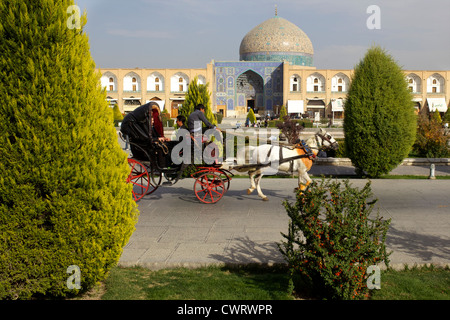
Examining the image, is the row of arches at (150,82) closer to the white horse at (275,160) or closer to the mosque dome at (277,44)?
the mosque dome at (277,44)

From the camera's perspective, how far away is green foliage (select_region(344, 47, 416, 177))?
32.1ft

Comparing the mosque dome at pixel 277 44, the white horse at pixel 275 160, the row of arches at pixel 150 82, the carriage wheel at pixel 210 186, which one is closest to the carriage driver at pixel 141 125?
the carriage wheel at pixel 210 186

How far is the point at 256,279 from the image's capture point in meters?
3.83

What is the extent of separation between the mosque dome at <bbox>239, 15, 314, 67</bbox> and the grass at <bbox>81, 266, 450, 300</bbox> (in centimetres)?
4264

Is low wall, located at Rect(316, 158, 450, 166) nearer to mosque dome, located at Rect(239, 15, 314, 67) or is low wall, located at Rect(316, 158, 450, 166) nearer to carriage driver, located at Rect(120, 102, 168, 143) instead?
carriage driver, located at Rect(120, 102, 168, 143)

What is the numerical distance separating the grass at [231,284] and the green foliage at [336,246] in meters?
0.28

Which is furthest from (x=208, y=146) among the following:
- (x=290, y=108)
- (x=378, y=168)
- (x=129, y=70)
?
(x=129, y=70)

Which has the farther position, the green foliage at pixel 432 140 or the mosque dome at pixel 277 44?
the mosque dome at pixel 277 44

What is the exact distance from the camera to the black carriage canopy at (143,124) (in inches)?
253

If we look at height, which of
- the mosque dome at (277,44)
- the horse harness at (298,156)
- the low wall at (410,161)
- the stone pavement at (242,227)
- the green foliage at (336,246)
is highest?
the mosque dome at (277,44)

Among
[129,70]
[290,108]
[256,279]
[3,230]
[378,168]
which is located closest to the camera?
[3,230]

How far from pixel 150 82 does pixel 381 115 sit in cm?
3713

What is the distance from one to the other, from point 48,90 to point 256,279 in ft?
7.37
